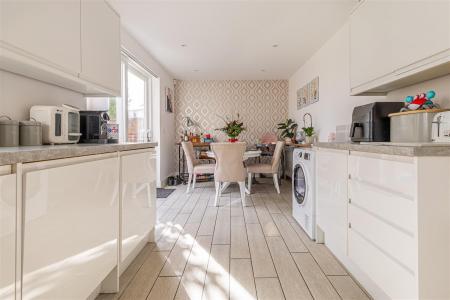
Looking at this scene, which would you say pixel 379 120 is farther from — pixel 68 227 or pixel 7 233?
pixel 7 233

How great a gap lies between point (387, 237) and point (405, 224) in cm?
16

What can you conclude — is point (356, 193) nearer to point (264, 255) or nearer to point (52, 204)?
point (264, 255)

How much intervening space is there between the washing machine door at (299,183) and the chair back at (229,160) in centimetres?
89

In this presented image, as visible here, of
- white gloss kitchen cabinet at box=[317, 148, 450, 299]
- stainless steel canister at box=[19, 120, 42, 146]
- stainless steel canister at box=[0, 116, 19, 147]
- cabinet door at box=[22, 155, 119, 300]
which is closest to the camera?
Result: cabinet door at box=[22, 155, 119, 300]

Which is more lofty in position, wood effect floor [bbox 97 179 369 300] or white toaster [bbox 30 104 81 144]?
white toaster [bbox 30 104 81 144]

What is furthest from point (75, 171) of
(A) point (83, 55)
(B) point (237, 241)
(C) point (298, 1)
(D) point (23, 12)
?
(C) point (298, 1)

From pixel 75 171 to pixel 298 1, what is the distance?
2713 mm

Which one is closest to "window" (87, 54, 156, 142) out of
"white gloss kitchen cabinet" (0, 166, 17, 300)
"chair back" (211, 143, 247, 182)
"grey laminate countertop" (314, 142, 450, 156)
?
"chair back" (211, 143, 247, 182)

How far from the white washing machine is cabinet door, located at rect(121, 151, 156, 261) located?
1.46 metres

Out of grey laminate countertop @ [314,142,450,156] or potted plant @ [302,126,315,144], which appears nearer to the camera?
grey laminate countertop @ [314,142,450,156]

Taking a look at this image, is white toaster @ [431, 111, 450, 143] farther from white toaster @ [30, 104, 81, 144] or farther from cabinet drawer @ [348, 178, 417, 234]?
white toaster @ [30, 104, 81, 144]

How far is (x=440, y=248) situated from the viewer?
99 centimetres

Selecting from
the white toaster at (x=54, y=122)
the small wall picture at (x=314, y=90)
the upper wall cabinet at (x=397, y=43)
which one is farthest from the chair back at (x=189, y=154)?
the upper wall cabinet at (x=397, y=43)

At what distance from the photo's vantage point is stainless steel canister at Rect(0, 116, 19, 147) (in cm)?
130
